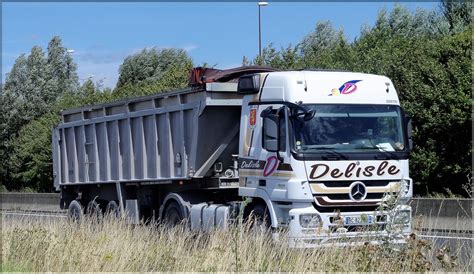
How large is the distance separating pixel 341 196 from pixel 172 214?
4.66m

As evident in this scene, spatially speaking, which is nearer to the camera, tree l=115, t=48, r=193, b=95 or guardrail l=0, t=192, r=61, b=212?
guardrail l=0, t=192, r=61, b=212

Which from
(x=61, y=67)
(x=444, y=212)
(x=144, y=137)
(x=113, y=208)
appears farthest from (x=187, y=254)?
(x=61, y=67)

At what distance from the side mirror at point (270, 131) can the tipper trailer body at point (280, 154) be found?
2 cm

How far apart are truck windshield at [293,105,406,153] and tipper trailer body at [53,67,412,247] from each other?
17 mm

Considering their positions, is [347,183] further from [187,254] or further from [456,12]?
[456,12]

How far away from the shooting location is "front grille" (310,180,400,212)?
38.7 ft

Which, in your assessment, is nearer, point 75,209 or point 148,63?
point 75,209

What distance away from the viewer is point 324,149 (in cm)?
1196

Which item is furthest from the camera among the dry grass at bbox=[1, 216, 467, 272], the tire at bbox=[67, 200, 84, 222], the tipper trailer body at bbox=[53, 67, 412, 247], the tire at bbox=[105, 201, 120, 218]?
the tire at bbox=[67, 200, 84, 222]

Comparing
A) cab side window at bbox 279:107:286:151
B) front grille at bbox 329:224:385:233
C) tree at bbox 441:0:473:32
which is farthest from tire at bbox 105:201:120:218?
tree at bbox 441:0:473:32

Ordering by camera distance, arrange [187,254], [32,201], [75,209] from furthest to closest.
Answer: [32,201] → [75,209] → [187,254]

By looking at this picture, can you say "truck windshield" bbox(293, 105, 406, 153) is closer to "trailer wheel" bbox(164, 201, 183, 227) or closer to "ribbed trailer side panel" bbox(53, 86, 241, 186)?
"ribbed trailer side panel" bbox(53, 86, 241, 186)

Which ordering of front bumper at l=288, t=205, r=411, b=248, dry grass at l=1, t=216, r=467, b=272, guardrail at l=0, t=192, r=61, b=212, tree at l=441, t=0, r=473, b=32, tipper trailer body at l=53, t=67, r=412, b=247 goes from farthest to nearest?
tree at l=441, t=0, r=473, b=32
guardrail at l=0, t=192, r=61, b=212
tipper trailer body at l=53, t=67, r=412, b=247
front bumper at l=288, t=205, r=411, b=248
dry grass at l=1, t=216, r=467, b=272

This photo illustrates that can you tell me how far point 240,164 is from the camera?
43.8 ft
